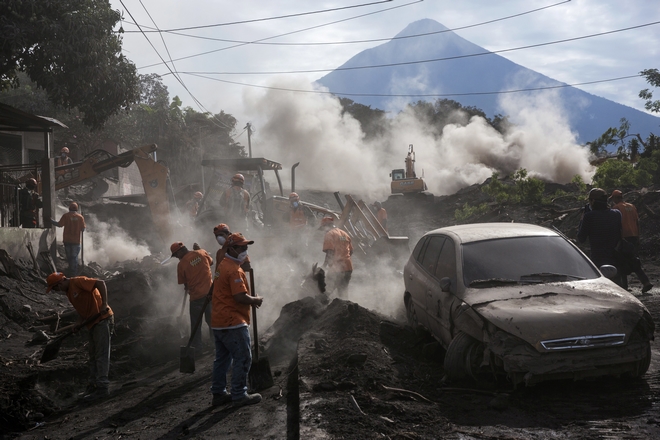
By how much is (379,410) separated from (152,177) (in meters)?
13.1

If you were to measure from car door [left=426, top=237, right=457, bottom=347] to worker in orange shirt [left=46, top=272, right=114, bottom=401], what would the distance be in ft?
12.3

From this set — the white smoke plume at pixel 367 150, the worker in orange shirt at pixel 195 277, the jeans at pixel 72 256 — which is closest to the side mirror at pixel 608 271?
the worker in orange shirt at pixel 195 277

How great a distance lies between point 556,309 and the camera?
5.21 m

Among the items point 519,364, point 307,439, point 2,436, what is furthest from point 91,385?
point 519,364

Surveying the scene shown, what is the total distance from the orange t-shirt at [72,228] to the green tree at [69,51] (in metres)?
2.73

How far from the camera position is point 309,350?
702 centimetres

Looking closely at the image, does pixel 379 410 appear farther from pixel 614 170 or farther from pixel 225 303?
pixel 614 170

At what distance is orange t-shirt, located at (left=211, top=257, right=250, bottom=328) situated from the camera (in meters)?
5.78

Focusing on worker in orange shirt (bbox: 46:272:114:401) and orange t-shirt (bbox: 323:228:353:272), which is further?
orange t-shirt (bbox: 323:228:353:272)

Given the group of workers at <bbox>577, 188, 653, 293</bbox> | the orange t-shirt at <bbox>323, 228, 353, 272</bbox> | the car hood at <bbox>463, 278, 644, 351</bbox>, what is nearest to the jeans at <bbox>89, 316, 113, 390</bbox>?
the car hood at <bbox>463, 278, 644, 351</bbox>

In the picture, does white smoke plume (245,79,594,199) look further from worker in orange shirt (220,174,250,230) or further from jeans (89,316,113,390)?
jeans (89,316,113,390)

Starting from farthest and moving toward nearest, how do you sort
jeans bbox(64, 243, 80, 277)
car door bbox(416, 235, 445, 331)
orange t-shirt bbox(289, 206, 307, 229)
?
orange t-shirt bbox(289, 206, 307, 229) → jeans bbox(64, 243, 80, 277) → car door bbox(416, 235, 445, 331)

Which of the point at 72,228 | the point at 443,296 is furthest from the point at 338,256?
the point at 72,228

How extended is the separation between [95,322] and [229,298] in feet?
6.98
